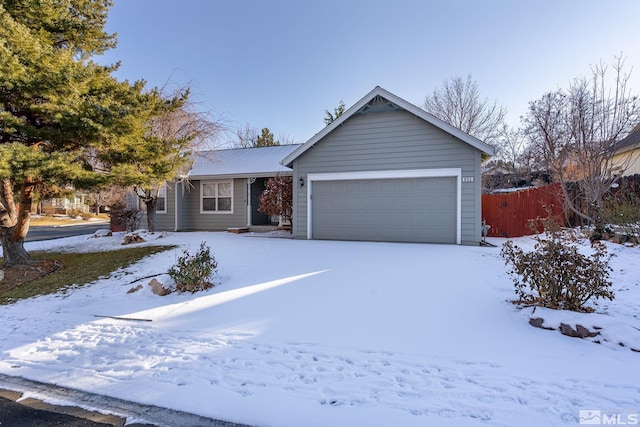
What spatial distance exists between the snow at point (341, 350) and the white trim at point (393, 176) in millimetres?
4001

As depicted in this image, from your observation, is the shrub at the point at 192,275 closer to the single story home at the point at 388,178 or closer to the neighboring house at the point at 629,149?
the single story home at the point at 388,178

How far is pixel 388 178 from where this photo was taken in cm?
1064

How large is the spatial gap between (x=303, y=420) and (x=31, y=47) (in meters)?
9.15

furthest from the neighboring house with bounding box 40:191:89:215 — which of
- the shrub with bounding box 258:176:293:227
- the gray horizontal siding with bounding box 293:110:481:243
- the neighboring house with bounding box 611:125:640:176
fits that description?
the neighboring house with bounding box 611:125:640:176

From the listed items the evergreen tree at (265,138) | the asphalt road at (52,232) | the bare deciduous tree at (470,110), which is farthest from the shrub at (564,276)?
the evergreen tree at (265,138)

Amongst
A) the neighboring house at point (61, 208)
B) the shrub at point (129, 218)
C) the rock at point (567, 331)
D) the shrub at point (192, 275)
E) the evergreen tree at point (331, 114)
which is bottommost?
the rock at point (567, 331)

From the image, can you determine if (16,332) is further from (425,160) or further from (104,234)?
(104,234)

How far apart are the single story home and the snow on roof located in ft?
9.32

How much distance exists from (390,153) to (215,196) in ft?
29.2

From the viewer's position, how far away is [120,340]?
A: 13.8 ft

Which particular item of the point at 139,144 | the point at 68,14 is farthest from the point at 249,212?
the point at 68,14

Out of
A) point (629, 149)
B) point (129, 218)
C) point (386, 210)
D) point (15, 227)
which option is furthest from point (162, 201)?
point (629, 149)

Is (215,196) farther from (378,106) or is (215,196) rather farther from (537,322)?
(537,322)

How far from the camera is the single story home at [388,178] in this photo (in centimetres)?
990
